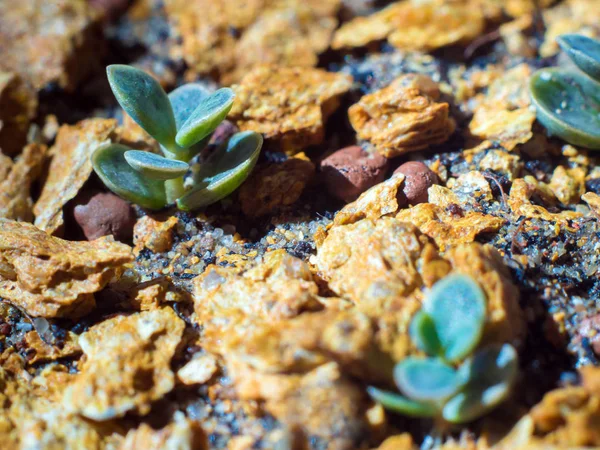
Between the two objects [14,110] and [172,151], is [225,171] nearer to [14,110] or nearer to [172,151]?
[172,151]

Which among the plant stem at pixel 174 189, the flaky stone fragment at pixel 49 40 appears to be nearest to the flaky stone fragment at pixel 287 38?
the flaky stone fragment at pixel 49 40

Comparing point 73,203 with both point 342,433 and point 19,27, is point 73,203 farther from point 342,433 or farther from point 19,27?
point 342,433

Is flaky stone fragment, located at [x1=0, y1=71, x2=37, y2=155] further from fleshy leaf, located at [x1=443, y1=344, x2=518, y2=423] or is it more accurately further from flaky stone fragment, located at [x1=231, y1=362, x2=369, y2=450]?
fleshy leaf, located at [x1=443, y1=344, x2=518, y2=423]

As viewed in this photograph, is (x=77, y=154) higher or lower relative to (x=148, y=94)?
lower

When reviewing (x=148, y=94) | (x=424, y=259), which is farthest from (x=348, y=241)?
(x=148, y=94)

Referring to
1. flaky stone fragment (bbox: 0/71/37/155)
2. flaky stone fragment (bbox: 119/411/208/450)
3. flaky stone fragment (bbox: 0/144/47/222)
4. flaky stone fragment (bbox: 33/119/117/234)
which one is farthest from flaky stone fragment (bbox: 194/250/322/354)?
flaky stone fragment (bbox: 0/71/37/155)

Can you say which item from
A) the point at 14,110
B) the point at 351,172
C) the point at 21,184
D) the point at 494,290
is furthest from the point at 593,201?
the point at 14,110
